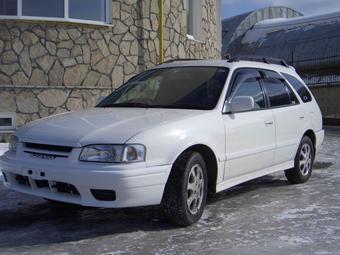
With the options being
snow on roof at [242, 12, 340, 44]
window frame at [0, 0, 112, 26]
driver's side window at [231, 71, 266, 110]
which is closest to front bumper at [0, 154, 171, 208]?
driver's side window at [231, 71, 266, 110]

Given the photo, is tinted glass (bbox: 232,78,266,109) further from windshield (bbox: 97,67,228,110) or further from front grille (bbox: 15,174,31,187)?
front grille (bbox: 15,174,31,187)

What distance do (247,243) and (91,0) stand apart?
829cm

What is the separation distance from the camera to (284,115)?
7.13m

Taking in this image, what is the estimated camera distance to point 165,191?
5.20 meters

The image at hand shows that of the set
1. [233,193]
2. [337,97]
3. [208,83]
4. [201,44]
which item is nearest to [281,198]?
[233,193]

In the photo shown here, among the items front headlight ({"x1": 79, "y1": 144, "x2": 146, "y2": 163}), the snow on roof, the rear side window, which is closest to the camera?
front headlight ({"x1": 79, "y1": 144, "x2": 146, "y2": 163})

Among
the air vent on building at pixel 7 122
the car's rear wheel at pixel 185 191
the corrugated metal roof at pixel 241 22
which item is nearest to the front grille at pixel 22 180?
the car's rear wheel at pixel 185 191

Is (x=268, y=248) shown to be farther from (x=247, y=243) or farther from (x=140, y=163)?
(x=140, y=163)

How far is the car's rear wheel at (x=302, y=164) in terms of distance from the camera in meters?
7.62

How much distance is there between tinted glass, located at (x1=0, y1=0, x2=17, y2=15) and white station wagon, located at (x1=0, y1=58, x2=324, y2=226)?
527cm

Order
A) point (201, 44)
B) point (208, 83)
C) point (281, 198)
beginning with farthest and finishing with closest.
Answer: point (201, 44), point (281, 198), point (208, 83)

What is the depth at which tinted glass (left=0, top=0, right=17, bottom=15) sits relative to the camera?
441 inches

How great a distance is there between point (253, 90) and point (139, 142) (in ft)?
7.48

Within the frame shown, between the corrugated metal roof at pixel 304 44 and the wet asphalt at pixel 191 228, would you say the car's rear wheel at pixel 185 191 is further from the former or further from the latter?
the corrugated metal roof at pixel 304 44
